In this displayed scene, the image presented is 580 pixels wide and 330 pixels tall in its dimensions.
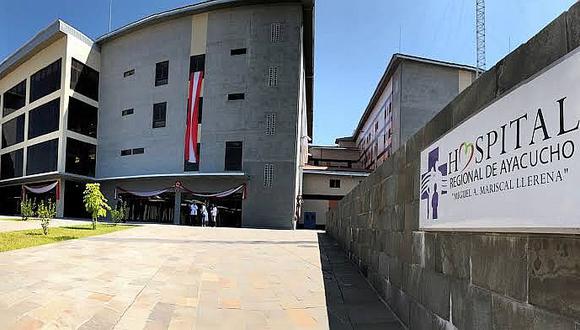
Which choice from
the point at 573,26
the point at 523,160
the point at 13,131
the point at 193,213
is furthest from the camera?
the point at 13,131

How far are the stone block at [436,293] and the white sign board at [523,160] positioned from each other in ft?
1.89

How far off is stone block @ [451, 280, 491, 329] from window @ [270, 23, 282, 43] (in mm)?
30044

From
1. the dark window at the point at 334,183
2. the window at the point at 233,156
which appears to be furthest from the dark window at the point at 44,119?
the dark window at the point at 334,183

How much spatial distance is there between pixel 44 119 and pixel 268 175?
69.3ft

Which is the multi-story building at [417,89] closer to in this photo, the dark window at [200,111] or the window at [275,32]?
the window at [275,32]

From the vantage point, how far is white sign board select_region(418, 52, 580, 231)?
6.93ft

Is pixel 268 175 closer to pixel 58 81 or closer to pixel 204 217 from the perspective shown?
pixel 204 217

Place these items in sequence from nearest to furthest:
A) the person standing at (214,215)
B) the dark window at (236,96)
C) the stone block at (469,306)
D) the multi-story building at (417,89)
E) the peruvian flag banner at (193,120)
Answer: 1. the stone block at (469,306)
2. the person standing at (214,215)
3. the dark window at (236,96)
4. the peruvian flag banner at (193,120)
5. the multi-story building at (417,89)

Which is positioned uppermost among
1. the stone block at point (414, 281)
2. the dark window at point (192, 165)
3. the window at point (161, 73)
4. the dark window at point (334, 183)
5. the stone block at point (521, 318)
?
the window at point (161, 73)

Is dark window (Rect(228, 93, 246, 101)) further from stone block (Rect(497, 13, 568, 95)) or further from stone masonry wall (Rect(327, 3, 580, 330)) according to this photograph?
stone block (Rect(497, 13, 568, 95))

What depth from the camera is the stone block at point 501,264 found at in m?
2.65

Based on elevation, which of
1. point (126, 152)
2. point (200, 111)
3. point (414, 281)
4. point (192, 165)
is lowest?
point (414, 281)

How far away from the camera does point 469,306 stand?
3.36 m

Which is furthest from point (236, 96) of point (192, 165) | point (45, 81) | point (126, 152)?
point (45, 81)
